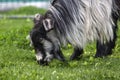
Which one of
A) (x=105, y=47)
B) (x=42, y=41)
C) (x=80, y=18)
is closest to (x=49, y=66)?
(x=42, y=41)

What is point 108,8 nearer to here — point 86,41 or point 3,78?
point 86,41

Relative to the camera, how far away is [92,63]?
8.51m

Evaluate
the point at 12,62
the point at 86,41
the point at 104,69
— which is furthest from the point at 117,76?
the point at 12,62

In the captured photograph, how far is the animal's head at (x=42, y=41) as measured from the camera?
7.96 meters

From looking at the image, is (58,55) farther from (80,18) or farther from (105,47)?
(105,47)

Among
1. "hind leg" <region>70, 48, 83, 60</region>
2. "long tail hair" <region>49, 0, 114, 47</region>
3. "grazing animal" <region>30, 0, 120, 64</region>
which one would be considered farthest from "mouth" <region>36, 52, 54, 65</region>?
"hind leg" <region>70, 48, 83, 60</region>

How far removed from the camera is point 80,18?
7988mm

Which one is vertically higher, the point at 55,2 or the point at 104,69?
the point at 55,2

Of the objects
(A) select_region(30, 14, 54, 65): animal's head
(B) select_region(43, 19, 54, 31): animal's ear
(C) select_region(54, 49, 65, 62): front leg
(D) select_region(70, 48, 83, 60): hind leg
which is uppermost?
(B) select_region(43, 19, 54, 31): animal's ear

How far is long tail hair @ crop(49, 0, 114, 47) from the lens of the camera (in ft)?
26.1

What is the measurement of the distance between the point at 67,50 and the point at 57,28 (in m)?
2.21

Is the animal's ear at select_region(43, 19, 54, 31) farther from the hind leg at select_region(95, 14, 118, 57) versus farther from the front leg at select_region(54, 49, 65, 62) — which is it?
the hind leg at select_region(95, 14, 118, 57)

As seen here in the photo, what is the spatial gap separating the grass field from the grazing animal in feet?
0.94

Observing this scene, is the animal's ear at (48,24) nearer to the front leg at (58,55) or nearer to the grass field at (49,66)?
the front leg at (58,55)
